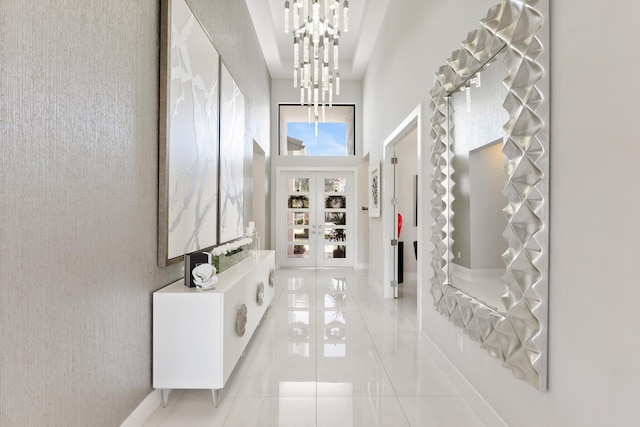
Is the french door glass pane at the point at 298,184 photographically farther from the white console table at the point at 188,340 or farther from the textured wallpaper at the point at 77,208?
the white console table at the point at 188,340

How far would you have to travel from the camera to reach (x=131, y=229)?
70.4 inches

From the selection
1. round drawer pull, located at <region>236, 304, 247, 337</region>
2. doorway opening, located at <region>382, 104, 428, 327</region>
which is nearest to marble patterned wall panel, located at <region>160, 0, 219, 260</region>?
round drawer pull, located at <region>236, 304, 247, 337</region>

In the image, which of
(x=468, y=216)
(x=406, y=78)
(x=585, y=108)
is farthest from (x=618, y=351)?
(x=406, y=78)

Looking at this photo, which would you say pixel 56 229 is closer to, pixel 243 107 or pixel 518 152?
pixel 518 152

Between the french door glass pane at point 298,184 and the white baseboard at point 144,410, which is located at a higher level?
the french door glass pane at point 298,184

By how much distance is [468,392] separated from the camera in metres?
2.12

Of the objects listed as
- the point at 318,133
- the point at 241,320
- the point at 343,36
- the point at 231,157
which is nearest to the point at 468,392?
the point at 241,320

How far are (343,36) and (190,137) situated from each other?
4333 millimetres

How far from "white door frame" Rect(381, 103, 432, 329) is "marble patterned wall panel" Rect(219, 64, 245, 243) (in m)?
1.84

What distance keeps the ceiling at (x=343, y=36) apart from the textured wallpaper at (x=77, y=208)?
329 cm

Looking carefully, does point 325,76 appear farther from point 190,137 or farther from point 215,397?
point 215,397

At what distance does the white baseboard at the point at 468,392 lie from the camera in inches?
72.2

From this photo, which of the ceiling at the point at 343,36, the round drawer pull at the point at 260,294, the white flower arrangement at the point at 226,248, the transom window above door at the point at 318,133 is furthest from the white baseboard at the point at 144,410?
the transom window above door at the point at 318,133

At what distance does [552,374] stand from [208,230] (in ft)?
8.10
